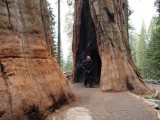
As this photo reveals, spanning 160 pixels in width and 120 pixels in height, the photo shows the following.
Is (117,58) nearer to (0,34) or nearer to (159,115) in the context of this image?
(159,115)

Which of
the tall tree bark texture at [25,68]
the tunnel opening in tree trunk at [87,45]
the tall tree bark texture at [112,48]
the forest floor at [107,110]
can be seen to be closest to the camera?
the tall tree bark texture at [25,68]

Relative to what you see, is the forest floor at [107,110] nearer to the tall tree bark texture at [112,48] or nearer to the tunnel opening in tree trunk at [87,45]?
the tall tree bark texture at [112,48]

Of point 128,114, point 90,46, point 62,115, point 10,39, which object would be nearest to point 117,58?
point 90,46

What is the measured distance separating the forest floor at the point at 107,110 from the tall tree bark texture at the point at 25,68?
49cm

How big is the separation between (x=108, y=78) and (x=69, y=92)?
3845 mm

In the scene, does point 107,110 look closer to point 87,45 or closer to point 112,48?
point 112,48

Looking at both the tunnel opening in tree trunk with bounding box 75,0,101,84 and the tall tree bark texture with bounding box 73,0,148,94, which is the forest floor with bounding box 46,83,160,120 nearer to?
the tall tree bark texture with bounding box 73,0,148,94

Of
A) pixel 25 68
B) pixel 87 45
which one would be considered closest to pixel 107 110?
pixel 25 68

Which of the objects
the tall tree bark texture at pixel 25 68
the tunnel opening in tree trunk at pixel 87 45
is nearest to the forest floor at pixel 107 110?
the tall tree bark texture at pixel 25 68

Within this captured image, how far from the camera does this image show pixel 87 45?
A: 17.2 metres

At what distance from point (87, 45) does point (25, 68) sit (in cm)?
969

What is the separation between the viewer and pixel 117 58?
13.9 meters

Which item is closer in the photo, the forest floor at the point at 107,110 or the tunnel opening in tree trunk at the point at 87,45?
the forest floor at the point at 107,110

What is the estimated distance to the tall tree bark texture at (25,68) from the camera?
276 inches
